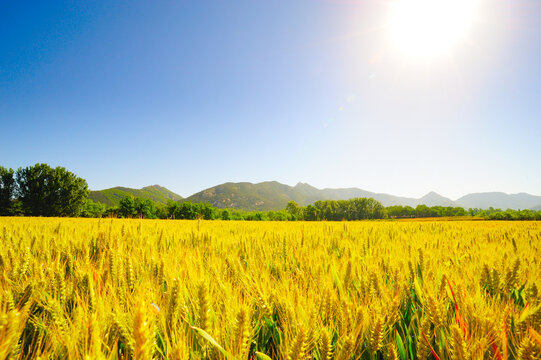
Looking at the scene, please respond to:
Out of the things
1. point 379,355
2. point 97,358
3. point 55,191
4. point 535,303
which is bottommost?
point 379,355

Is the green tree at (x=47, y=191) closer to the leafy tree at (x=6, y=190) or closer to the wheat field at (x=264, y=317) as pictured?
the leafy tree at (x=6, y=190)

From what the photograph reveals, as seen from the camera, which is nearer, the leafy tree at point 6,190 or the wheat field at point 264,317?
the wheat field at point 264,317

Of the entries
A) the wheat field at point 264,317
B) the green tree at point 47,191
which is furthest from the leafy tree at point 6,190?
the wheat field at point 264,317

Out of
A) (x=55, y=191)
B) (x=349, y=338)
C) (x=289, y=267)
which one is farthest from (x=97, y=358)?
(x=55, y=191)

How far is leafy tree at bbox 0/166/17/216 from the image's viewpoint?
51.7 metres

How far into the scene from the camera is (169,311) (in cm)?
100

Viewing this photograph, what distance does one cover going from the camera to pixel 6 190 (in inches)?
2069

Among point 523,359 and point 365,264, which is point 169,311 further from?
point 365,264

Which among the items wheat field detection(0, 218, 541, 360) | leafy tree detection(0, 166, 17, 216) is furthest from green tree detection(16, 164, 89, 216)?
wheat field detection(0, 218, 541, 360)

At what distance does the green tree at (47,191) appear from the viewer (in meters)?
53.2

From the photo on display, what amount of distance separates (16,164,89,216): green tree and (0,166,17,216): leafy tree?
1.31 meters

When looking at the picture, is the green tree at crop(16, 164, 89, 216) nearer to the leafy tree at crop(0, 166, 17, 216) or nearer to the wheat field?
the leafy tree at crop(0, 166, 17, 216)

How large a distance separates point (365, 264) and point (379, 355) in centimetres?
92

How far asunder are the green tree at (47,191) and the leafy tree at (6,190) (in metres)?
1.31
